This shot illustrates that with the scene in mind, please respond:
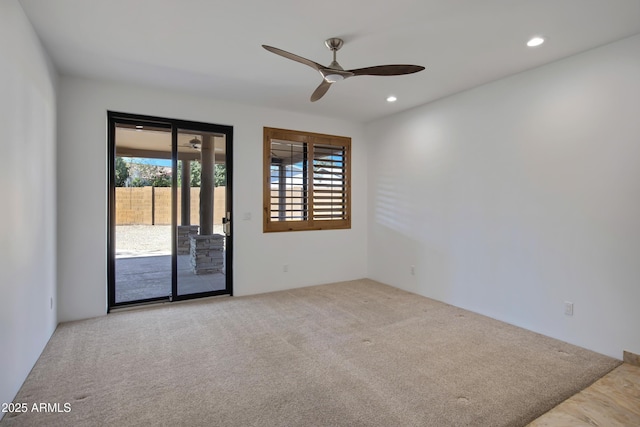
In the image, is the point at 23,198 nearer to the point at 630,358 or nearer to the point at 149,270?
the point at 149,270

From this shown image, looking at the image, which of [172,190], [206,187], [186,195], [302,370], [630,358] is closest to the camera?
[302,370]

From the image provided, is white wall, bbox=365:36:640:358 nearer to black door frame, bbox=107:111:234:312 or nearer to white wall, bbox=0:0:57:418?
black door frame, bbox=107:111:234:312

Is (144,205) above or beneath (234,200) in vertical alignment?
beneath

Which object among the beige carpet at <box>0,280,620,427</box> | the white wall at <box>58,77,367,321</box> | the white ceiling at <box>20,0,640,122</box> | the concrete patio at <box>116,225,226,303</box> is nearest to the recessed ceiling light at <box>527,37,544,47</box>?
the white ceiling at <box>20,0,640,122</box>

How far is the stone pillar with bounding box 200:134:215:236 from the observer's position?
6.32 meters

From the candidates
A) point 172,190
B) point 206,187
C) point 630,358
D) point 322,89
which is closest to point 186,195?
point 206,187

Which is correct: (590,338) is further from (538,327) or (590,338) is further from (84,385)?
(84,385)

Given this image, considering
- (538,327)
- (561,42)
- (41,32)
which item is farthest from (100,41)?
(538,327)

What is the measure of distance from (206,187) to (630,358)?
6304 mm

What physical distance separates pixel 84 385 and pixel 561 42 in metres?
4.52

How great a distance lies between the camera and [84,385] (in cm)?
232

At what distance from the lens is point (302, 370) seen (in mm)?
2531

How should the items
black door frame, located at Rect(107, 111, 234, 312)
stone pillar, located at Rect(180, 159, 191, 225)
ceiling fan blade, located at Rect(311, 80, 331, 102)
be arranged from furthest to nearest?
stone pillar, located at Rect(180, 159, 191, 225), black door frame, located at Rect(107, 111, 234, 312), ceiling fan blade, located at Rect(311, 80, 331, 102)

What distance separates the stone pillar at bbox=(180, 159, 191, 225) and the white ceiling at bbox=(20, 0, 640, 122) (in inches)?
183
